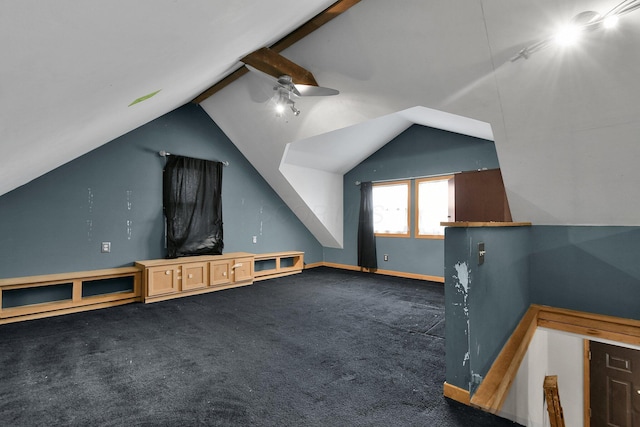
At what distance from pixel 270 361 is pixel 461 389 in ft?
4.32

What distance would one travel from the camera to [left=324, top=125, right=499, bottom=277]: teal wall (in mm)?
4551

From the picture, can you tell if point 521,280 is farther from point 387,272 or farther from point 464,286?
point 387,272

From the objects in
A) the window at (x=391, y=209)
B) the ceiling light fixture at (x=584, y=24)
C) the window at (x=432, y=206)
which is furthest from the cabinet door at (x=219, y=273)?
the ceiling light fixture at (x=584, y=24)

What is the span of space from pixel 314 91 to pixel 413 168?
2729 mm

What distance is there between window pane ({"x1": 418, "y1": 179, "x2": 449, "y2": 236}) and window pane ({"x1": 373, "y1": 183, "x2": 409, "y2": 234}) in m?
0.27

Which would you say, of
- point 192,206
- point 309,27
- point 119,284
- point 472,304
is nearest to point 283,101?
point 309,27

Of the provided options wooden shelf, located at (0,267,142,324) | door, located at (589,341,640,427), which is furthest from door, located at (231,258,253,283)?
door, located at (589,341,640,427)

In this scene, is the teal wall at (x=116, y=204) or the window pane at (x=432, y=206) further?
the window pane at (x=432, y=206)

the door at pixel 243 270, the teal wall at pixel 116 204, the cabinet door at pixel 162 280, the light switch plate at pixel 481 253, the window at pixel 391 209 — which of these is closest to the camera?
the light switch plate at pixel 481 253

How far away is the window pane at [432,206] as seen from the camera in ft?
16.2

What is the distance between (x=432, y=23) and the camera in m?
2.26

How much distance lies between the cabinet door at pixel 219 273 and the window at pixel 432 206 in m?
3.35

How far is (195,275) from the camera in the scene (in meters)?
4.10

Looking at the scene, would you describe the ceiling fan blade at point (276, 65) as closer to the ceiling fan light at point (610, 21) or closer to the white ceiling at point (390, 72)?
the white ceiling at point (390, 72)
